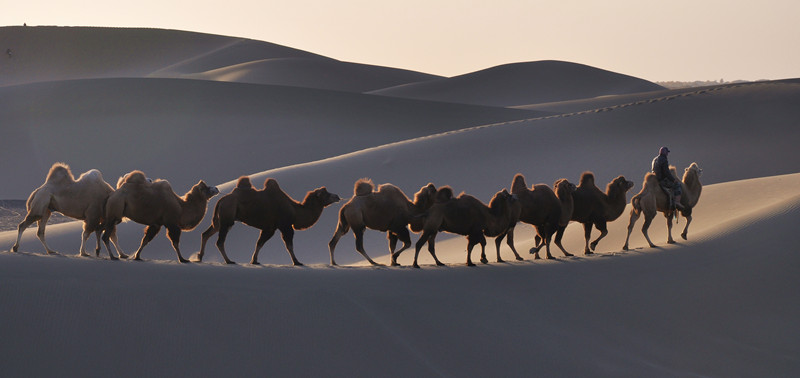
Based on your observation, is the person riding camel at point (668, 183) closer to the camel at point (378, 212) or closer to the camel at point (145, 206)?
the camel at point (378, 212)

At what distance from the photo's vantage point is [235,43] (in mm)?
122312

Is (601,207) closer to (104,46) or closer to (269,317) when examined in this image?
(269,317)

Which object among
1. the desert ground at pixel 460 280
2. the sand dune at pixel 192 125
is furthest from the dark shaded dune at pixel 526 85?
the desert ground at pixel 460 280

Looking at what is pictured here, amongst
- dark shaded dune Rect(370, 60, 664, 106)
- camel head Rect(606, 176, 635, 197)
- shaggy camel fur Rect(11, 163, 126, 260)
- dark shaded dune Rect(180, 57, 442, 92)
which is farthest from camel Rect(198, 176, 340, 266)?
dark shaded dune Rect(180, 57, 442, 92)

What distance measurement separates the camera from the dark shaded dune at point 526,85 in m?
89.9

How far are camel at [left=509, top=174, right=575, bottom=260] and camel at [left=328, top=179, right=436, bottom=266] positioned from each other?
5.21 feet

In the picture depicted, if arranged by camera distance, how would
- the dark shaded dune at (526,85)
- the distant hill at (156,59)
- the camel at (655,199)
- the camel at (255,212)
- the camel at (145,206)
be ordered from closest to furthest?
the camel at (145,206), the camel at (255,212), the camel at (655,199), the dark shaded dune at (526,85), the distant hill at (156,59)

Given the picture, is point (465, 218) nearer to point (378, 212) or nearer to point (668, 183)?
point (378, 212)

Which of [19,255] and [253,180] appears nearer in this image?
[19,255]

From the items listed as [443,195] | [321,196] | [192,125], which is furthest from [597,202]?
[192,125]

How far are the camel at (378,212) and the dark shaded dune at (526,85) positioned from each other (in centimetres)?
7293

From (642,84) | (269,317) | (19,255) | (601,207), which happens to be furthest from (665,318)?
(642,84)

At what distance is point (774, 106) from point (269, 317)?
3031cm

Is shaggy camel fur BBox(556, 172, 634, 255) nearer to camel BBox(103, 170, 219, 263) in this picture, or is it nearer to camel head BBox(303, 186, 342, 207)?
camel head BBox(303, 186, 342, 207)
